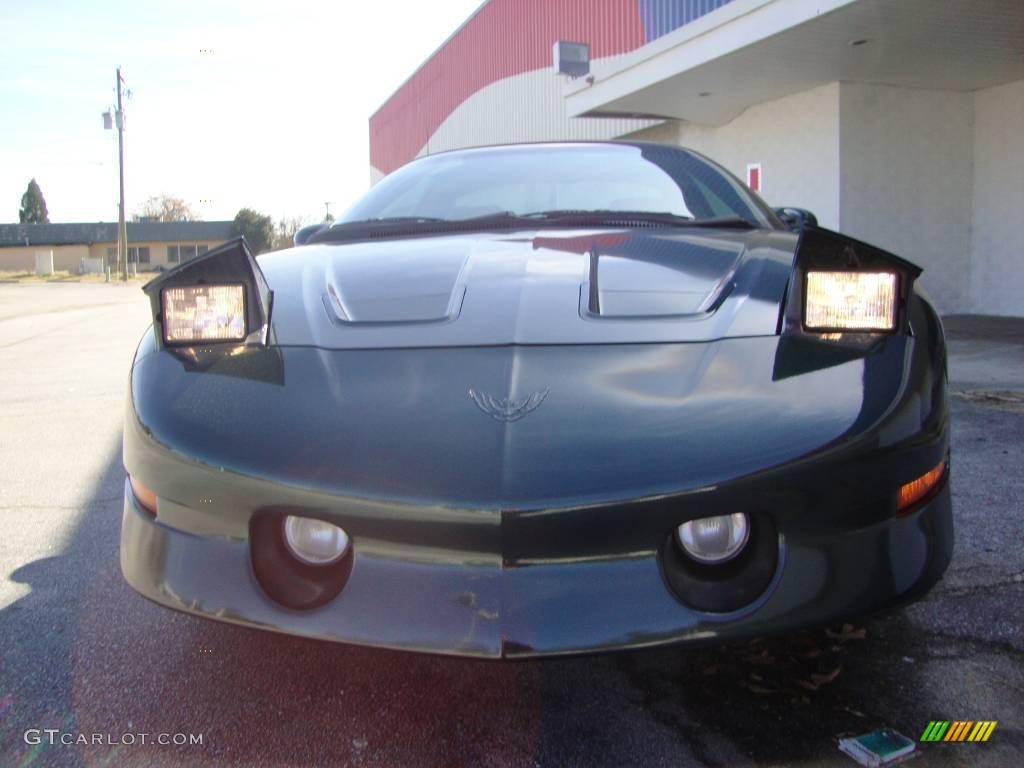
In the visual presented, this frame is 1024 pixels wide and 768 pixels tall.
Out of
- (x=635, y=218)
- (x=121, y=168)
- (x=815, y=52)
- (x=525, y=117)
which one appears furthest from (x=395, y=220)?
(x=121, y=168)

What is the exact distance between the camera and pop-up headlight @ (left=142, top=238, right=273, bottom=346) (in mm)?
1696

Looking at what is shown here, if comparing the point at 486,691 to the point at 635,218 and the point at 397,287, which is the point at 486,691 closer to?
the point at 397,287

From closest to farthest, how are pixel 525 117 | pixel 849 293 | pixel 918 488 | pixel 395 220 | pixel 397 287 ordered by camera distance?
1. pixel 918 488
2. pixel 849 293
3. pixel 397 287
4. pixel 395 220
5. pixel 525 117

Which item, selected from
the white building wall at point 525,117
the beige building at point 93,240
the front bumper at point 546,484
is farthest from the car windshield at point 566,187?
the beige building at point 93,240

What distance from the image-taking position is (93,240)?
6744cm

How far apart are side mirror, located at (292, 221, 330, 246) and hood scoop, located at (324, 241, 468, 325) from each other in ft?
1.77

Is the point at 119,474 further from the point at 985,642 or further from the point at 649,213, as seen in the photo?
the point at 985,642

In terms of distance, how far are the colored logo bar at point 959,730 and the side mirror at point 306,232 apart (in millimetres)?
2020

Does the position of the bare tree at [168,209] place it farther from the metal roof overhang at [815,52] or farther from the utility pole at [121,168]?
the metal roof overhang at [815,52]

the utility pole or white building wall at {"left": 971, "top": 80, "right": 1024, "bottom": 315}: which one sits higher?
the utility pole

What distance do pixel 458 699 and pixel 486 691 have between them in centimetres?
6

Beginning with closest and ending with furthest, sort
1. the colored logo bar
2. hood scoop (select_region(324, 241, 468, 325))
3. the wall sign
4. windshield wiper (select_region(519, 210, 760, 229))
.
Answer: the colored logo bar
hood scoop (select_region(324, 241, 468, 325))
windshield wiper (select_region(519, 210, 760, 229))
the wall sign

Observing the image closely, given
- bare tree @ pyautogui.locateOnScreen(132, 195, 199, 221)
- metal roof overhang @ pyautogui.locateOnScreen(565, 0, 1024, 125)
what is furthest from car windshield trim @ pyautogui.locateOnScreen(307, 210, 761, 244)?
bare tree @ pyautogui.locateOnScreen(132, 195, 199, 221)

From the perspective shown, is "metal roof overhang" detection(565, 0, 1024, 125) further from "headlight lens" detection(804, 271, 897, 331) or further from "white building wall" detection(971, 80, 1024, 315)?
"headlight lens" detection(804, 271, 897, 331)
